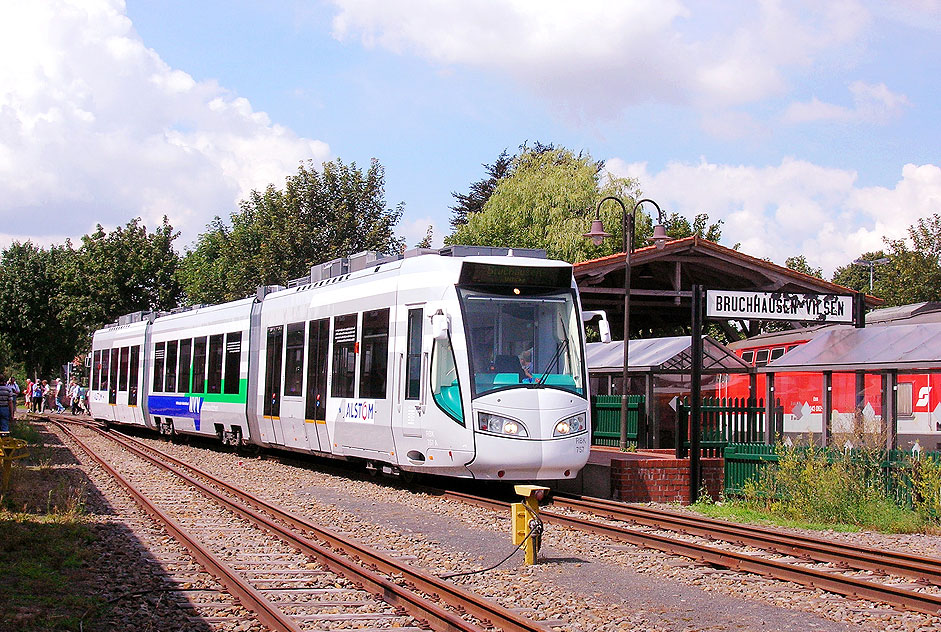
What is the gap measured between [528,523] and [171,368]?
19.5 m

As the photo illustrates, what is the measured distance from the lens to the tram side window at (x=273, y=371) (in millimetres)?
20672

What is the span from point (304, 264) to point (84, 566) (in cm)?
3446

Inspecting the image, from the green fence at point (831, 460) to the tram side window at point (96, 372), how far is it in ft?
84.0

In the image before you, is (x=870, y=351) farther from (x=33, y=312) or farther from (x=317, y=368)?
(x=33, y=312)

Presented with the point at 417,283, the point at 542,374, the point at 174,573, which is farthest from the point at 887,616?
the point at 417,283

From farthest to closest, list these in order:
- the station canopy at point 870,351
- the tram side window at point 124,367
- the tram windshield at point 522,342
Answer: the tram side window at point 124,367 < the station canopy at point 870,351 < the tram windshield at point 522,342

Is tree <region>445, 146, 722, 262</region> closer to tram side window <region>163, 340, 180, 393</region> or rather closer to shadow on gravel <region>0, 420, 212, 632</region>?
tram side window <region>163, 340, 180, 393</region>

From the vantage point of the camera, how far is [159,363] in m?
29.0

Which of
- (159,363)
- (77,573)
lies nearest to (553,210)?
(159,363)

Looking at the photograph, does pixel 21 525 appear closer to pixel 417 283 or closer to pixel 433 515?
pixel 433 515

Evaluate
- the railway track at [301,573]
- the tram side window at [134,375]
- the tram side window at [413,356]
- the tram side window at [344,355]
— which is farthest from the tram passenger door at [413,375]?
the tram side window at [134,375]

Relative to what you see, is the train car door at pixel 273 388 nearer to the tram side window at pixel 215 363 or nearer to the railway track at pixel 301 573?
the tram side window at pixel 215 363

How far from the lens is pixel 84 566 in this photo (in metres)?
9.98

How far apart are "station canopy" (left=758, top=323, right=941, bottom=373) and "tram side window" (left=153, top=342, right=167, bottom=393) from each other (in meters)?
16.8
